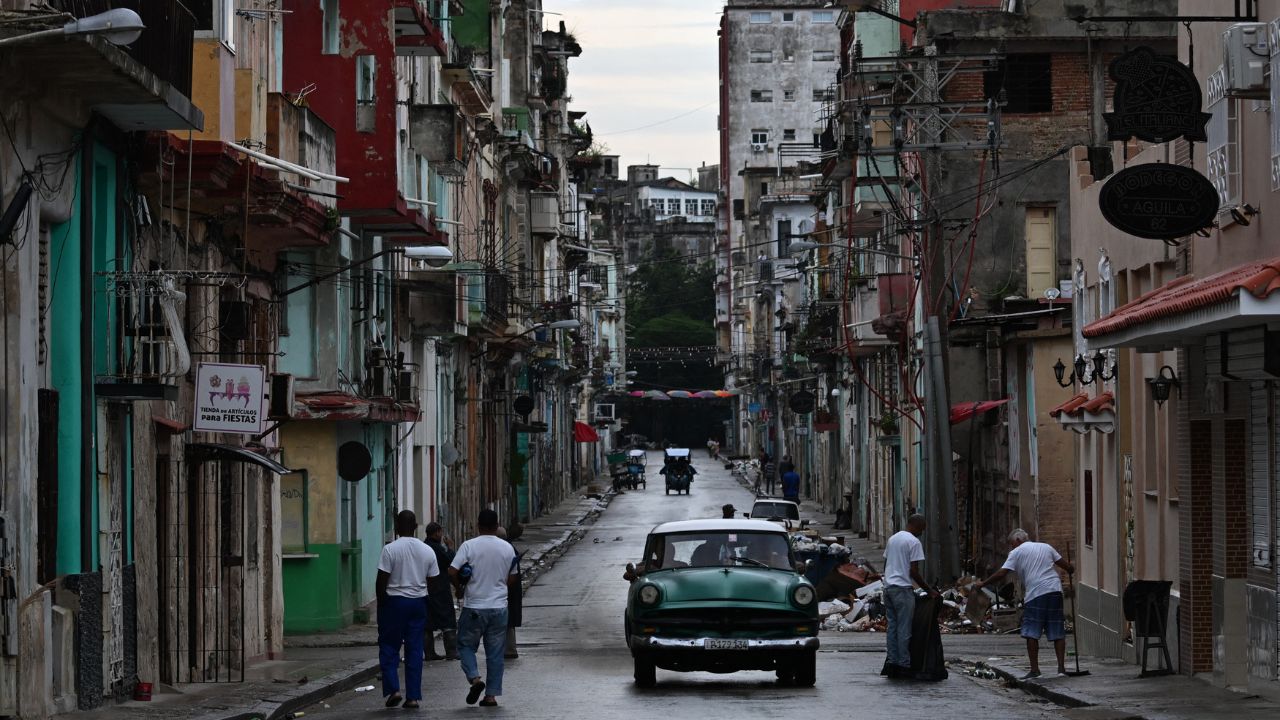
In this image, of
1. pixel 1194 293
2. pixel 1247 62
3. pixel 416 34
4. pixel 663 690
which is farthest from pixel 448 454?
pixel 1247 62

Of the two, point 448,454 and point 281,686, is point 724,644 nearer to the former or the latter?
point 281,686

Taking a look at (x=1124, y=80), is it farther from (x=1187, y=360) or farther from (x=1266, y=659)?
(x=1266, y=659)

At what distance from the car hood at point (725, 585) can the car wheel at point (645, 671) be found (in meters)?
0.62

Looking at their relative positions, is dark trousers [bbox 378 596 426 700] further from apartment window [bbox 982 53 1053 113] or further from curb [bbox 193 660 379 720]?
apartment window [bbox 982 53 1053 113]

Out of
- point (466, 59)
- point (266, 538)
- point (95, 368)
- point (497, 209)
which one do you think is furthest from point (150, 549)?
point (497, 209)

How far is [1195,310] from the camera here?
655 inches

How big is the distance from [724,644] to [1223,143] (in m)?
6.72

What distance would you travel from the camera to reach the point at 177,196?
20.8 meters

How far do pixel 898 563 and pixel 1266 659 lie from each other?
181 inches

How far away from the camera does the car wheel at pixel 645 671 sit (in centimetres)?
2069

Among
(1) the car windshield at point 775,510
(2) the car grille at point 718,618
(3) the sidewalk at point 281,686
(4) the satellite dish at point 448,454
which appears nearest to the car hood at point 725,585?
(2) the car grille at point 718,618

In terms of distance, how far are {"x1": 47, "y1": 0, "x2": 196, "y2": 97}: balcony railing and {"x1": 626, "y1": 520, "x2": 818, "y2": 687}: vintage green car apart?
6.83 meters

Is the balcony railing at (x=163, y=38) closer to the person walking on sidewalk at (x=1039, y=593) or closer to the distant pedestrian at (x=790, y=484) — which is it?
the person walking on sidewalk at (x=1039, y=593)

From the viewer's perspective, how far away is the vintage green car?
20484 mm
